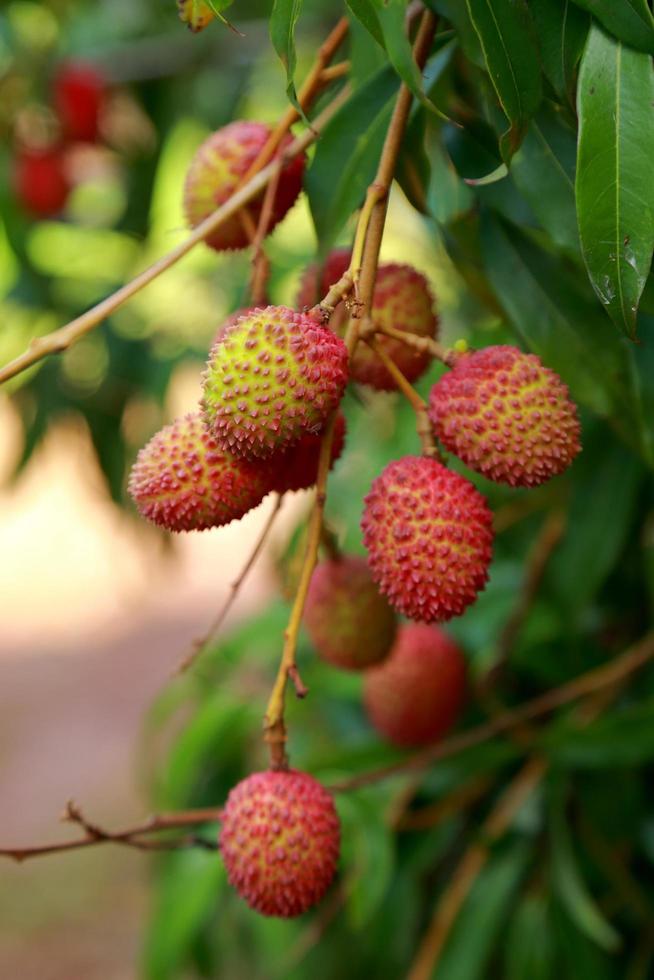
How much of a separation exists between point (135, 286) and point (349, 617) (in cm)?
29


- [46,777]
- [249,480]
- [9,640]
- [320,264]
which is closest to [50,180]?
[320,264]

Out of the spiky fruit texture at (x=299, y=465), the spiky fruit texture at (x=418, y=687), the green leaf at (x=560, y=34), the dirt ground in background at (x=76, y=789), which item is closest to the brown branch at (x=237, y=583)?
the spiky fruit texture at (x=299, y=465)

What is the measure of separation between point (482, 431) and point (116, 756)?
13.5 feet

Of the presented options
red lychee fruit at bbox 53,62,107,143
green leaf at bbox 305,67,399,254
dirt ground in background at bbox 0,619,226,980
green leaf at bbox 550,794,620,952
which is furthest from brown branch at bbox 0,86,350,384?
dirt ground in background at bbox 0,619,226,980

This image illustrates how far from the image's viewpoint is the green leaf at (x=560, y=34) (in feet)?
1.82

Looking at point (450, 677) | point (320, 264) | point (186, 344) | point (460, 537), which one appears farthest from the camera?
A: point (186, 344)

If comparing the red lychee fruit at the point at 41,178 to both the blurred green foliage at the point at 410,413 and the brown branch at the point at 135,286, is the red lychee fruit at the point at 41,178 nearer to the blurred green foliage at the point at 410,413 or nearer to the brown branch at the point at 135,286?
the blurred green foliage at the point at 410,413

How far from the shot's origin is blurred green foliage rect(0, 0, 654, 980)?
64 centimetres

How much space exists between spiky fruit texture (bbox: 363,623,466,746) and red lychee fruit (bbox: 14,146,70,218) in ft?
4.16

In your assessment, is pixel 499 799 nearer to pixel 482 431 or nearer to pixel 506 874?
pixel 506 874

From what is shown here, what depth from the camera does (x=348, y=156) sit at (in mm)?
696

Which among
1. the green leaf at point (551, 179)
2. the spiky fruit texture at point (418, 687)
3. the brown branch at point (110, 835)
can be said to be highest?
the green leaf at point (551, 179)

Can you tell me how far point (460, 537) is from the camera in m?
0.59

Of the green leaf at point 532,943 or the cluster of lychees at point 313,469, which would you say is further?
the green leaf at point 532,943
